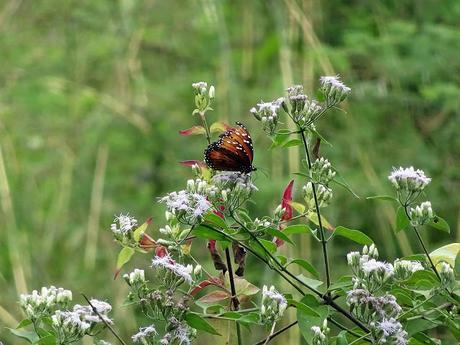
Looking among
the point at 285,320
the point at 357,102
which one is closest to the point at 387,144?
the point at 357,102

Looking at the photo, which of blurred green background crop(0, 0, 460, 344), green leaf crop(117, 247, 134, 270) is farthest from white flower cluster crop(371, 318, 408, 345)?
blurred green background crop(0, 0, 460, 344)

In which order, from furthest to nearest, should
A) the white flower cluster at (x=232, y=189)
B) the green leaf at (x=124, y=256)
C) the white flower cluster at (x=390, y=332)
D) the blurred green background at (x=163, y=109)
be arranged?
the blurred green background at (x=163, y=109) < the green leaf at (x=124, y=256) < the white flower cluster at (x=232, y=189) < the white flower cluster at (x=390, y=332)

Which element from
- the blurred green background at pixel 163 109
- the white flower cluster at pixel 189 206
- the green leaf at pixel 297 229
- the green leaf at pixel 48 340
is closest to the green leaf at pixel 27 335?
the green leaf at pixel 48 340

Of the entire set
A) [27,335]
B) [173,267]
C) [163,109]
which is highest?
[173,267]

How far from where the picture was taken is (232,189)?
129 centimetres

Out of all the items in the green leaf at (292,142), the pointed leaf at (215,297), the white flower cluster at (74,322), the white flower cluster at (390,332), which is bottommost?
the pointed leaf at (215,297)

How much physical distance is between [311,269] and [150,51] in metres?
3.50

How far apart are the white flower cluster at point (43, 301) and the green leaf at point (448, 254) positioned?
56 cm

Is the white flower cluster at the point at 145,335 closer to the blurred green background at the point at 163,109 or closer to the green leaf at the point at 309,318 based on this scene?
the green leaf at the point at 309,318

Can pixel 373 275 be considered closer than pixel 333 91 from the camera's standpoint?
Yes

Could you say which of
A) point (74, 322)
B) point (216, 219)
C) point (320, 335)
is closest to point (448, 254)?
point (320, 335)

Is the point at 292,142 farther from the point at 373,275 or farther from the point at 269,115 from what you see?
the point at 373,275

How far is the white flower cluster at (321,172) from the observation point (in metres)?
1.31

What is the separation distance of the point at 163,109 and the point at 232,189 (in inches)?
122
